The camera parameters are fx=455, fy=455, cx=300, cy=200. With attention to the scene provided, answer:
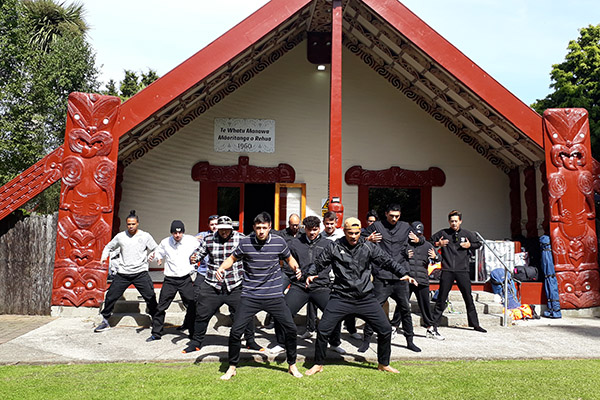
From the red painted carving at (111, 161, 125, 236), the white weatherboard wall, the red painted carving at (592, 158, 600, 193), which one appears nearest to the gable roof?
the white weatherboard wall

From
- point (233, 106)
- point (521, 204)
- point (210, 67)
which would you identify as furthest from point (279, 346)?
point (521, 204)

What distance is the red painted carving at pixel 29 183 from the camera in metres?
8.20

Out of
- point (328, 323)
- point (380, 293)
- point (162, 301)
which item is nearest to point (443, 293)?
point (380, 293)

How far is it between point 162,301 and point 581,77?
1734 cm

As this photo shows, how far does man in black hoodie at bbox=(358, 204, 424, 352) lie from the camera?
6.06 m

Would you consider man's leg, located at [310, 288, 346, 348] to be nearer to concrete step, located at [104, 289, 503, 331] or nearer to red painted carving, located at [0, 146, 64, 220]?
concrete step, located at [104, 289, 503, 331]

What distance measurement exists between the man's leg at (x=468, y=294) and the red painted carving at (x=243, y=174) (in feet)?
18.0

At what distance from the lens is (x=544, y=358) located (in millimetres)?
5824

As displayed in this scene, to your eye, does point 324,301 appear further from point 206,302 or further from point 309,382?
point 206,302

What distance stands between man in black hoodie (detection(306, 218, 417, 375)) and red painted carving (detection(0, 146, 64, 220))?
5859mm

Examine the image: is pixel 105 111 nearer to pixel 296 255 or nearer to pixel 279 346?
pixel 296 255

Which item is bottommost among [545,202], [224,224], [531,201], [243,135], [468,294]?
[468,294]

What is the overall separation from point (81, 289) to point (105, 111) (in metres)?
3.26

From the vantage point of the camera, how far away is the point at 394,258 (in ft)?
21.1
